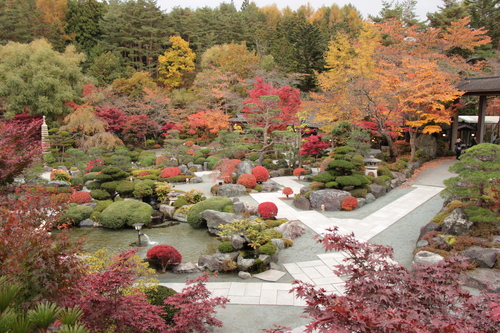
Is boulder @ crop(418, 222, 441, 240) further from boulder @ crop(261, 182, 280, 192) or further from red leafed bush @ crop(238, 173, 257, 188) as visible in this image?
red leafed bush @ crop(238, 173, 257, 188)

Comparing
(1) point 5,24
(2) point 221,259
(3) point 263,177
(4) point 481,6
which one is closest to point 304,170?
(3) point 263,177

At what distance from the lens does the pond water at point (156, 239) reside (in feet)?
34.0

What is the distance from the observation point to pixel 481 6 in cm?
2702

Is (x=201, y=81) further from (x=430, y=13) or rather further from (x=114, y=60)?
(x=430, y=13)

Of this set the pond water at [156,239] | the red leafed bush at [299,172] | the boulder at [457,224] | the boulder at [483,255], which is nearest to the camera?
the boulder at [483,255]

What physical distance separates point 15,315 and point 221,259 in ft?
18.8

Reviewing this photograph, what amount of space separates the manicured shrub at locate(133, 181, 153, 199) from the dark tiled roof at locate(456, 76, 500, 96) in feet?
53.9

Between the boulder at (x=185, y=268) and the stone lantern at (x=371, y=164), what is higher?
the stone lantern at (x=371, y=164)

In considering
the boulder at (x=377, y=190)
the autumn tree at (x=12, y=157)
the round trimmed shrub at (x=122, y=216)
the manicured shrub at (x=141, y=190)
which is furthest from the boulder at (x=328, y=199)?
the autumn tree at (x=12, y=157)

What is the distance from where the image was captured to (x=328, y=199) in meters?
13.4

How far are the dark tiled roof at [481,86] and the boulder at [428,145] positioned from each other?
3.49m

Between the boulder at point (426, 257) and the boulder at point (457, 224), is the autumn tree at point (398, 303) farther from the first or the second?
the boulder at point (457, 224)

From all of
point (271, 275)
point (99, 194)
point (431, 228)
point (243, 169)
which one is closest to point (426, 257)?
point (431, 228)

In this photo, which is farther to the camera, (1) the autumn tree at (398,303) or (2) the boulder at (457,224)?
(2) the boulder at (457,224)
